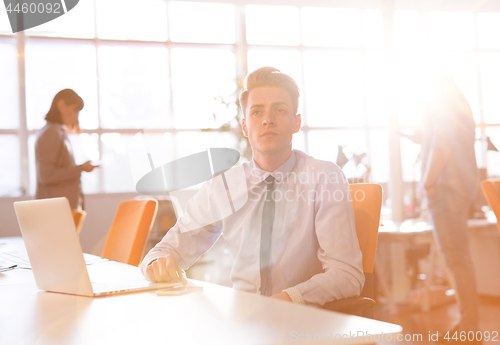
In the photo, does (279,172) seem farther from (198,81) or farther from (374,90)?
(374,90)

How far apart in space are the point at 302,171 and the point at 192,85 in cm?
522

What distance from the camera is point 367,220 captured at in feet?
4.68

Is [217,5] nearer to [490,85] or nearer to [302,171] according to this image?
[490,85]

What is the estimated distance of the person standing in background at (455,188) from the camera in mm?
2461

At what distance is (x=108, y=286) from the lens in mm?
1193

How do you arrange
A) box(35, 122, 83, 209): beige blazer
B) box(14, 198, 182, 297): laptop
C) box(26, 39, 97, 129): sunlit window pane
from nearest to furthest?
box(14, 198, 182, 297): laptop → box(35, 122, 83, 209): beige blazer → box(26, 39, 97, 129): sunlit window pane

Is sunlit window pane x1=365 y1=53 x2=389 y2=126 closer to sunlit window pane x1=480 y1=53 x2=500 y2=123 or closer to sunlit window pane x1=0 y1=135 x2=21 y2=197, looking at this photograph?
sunlit window pane x1=480 y1=53 x2=500 y2=123

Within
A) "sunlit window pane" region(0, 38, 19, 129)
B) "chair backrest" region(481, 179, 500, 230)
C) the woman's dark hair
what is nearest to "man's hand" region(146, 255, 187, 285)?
"chair backrest" region(481, 179, 500, 230)

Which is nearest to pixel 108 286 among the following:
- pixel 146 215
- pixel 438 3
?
pixel 146 215

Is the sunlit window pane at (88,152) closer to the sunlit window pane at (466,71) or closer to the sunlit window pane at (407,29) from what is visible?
the sunlit window pane at (407,29)

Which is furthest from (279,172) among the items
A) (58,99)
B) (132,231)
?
(58,99)

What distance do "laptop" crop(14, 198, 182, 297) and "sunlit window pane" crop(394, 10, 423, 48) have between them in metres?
6.39

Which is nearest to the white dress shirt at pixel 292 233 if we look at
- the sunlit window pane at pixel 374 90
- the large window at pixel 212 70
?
the large window at pixel 212 70

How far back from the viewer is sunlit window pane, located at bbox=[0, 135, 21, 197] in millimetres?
5809
